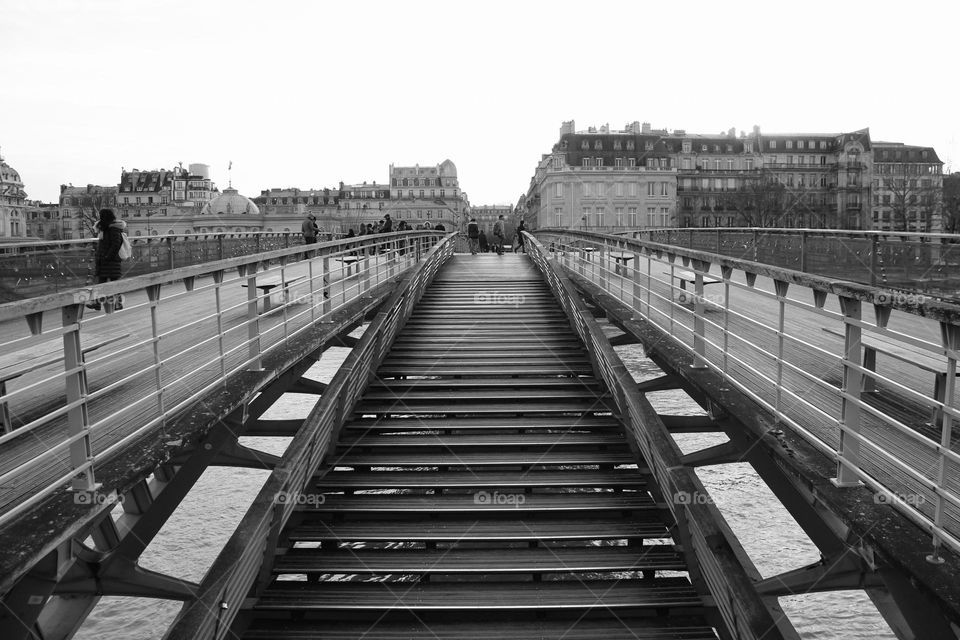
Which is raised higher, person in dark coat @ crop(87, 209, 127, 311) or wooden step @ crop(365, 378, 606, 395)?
person in dark coat @ crop(87, 209, 127, 311)

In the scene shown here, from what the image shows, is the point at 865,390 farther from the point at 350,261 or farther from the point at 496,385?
the point at 350,261

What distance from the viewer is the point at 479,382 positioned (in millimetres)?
9469

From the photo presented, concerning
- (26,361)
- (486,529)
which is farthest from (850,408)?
(26,361)

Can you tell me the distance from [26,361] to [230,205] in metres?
107

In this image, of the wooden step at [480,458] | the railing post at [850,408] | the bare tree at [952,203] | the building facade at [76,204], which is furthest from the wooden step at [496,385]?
the building facade at [76,204]

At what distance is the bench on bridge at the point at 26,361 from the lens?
5.30 meters

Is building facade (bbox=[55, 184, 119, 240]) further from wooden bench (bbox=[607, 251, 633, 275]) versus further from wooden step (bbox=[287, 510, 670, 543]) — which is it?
wooden step (bbox=[287, 510, 670, 543])

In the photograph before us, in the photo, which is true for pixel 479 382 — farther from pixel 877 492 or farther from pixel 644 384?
pixel 877 492

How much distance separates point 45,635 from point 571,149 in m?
89.7

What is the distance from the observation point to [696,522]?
17.7 ft

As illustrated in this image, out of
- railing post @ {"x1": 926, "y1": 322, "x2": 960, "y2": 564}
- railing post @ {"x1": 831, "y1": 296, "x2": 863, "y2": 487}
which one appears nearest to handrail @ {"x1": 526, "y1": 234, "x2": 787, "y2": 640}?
railing post @ {"x1": 831, "y1": 296, "x2": 863, "y2": 487}

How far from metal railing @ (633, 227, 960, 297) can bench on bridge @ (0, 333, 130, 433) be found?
9.78 m

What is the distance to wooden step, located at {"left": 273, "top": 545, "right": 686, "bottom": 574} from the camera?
234 inches

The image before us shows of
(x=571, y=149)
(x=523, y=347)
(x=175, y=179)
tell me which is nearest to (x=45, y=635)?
(x=523, y=347)
